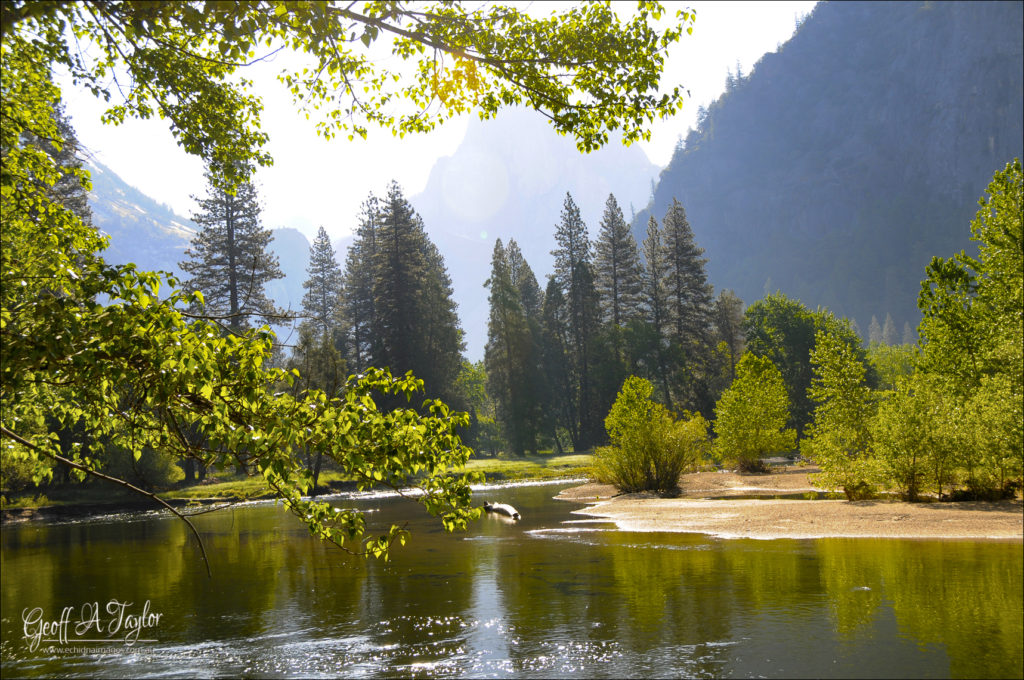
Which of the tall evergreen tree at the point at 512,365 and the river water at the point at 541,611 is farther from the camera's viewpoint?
the tall evergreen tree at the point at 512,365

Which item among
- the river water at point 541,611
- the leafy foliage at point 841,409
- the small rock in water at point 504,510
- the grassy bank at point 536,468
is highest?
the leafy foliage at point 841,409

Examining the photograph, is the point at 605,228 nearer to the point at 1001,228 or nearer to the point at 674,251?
the point at 674,251

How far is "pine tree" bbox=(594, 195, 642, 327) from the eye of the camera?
75312 mm

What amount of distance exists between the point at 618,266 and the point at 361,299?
94.7ft

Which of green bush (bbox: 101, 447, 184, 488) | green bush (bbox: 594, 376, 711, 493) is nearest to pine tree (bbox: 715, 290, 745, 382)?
green bush (bbox: 594, 376, 711, 493)

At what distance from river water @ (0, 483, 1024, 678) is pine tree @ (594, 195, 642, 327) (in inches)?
2250

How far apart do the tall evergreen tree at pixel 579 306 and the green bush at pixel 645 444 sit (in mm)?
38371

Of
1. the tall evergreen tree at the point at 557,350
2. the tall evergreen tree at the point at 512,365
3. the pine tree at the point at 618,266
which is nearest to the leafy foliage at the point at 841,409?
the tall evergreen tree at the point at 512,365

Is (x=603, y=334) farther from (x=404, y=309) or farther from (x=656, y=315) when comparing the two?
(x=404, y=309)

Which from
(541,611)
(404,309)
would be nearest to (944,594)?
(541,611)

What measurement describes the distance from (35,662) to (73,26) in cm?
1068

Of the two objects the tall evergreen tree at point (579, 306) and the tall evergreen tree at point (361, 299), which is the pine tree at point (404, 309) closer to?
the tall evergreen tree at point (361, 299)

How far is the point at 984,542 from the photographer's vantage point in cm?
1552

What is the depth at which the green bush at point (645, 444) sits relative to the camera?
31547 mm
